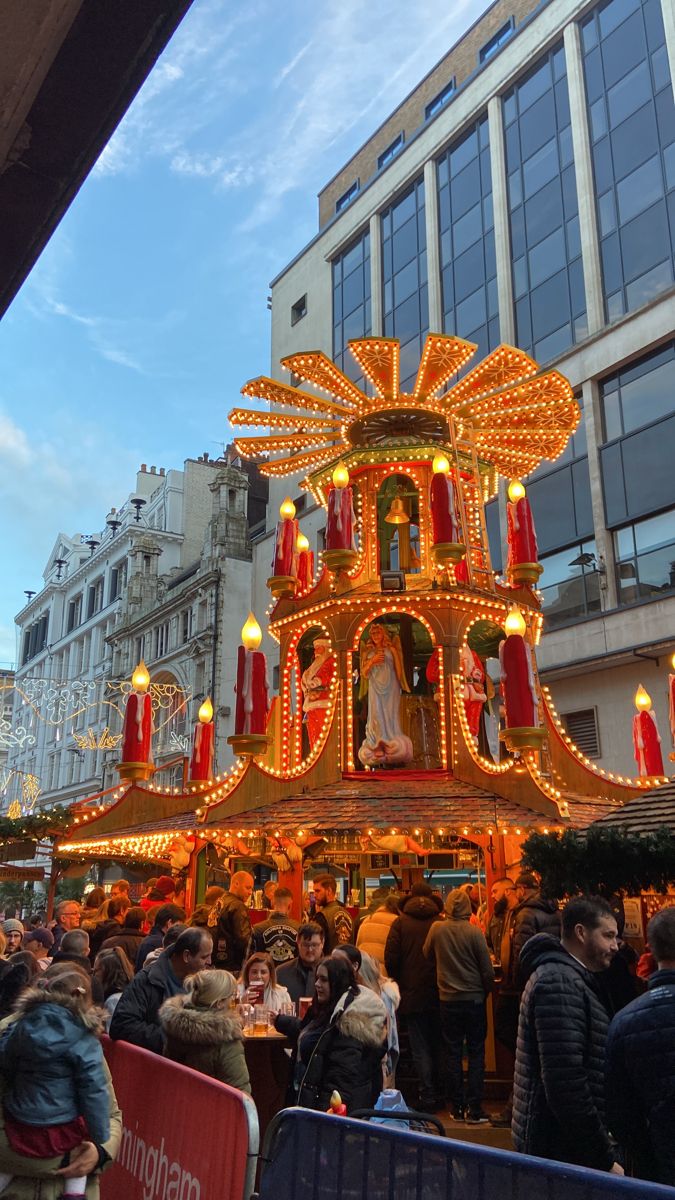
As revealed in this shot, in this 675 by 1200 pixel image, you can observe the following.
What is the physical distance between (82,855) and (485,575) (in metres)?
8.98

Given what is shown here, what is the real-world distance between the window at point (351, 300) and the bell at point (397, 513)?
618 inches

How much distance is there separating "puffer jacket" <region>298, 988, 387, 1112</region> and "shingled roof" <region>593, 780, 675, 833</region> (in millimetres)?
2709

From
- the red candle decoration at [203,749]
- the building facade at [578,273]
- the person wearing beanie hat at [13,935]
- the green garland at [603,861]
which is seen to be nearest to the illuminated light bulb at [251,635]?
the red candle decoration at [203,749]

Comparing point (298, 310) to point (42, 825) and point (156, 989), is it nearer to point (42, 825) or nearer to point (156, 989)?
point (42, 825)

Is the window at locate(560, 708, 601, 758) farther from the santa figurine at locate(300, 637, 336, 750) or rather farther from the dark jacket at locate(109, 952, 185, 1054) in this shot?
the dark jacket at locate(109, 952, 185, 1054)

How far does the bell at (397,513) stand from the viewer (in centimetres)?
1583

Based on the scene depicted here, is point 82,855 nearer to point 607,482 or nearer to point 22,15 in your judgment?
point 607,482

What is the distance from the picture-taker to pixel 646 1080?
10.1ft

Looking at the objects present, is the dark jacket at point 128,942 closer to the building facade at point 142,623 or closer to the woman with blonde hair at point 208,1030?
the woman with blonde hair at point 208,1030

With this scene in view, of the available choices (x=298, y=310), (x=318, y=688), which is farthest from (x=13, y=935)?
(x=298, y=310)

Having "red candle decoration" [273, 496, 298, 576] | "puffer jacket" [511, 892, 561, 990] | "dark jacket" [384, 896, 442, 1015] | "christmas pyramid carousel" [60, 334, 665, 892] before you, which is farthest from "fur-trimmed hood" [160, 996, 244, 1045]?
"red candle decoration" [273, 496, 298, 576]

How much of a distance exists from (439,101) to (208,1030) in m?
31.8

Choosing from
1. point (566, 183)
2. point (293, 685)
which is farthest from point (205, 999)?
point (566, 183)

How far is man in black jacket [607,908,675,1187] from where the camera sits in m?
3.04
